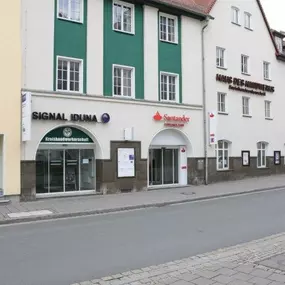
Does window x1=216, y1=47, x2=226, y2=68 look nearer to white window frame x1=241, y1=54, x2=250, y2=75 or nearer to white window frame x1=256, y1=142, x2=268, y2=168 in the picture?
white window frame x1=241, y1=54, x2=250, y2=75

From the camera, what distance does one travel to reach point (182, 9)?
21375mm

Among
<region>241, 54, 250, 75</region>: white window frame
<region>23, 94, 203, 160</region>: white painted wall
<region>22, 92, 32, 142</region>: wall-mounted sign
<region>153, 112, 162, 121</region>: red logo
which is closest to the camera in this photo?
<region>22, 92, 32, 142</region>: wall-mounted sign

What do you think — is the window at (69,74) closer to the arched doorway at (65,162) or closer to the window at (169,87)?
the arched doorway at (65,162)

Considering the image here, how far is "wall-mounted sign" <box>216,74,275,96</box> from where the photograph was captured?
24.4 m

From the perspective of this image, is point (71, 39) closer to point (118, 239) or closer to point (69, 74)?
point (69, 74)

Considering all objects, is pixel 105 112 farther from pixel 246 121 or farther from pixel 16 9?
pixel 246 121

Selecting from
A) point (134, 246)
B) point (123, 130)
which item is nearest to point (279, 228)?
point (134, 246)

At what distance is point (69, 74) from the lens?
1755 cm

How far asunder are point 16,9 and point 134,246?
39.3 feet

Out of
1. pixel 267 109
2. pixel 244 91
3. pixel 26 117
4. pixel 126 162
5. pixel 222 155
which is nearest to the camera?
pixel 26 117

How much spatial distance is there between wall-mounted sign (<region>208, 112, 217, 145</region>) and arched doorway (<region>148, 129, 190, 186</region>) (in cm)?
153

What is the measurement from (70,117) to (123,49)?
454 centimetres

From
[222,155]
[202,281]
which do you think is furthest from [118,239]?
[222,155]

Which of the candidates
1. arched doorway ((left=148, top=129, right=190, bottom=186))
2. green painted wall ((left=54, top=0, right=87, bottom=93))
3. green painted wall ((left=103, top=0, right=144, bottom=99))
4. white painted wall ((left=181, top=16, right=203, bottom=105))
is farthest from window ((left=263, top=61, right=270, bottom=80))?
green painted wall ((left=54, top=0, right=87, bottom=93))
